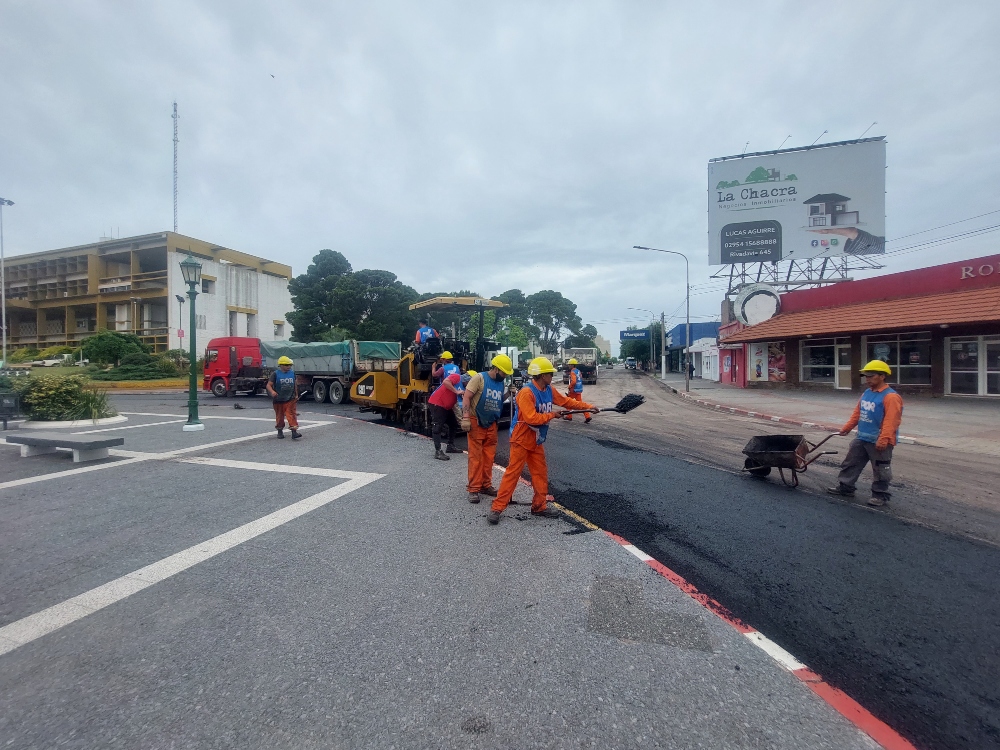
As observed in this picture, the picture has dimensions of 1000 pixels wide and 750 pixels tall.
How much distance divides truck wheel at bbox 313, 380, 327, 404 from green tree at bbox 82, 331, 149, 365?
21873 millimetres

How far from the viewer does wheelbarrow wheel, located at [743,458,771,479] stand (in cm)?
721

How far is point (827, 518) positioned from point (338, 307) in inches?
1433

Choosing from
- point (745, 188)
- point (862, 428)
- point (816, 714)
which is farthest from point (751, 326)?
point (816, 714)

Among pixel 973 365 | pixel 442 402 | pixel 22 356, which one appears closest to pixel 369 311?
pixel 22 356

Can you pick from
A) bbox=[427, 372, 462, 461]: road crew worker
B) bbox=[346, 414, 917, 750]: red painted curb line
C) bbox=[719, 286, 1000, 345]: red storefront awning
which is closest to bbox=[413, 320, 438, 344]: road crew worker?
bbox=[427, 372, 462, 461]: road crew worker

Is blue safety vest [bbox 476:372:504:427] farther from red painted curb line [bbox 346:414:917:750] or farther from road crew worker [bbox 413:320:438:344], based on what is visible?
road crew worker [bbox 413:320:438:344]

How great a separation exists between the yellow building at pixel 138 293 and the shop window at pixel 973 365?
1663 inches

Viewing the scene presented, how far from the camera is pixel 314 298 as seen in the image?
3950 cm

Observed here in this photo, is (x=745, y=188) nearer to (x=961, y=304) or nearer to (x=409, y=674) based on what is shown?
(x=961, y=304)

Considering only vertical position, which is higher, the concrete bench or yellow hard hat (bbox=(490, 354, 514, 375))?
yellow hard hat (bbox=(490, 354, 514, 375))

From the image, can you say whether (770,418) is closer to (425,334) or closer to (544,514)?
(425,334)

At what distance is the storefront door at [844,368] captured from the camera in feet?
72.9

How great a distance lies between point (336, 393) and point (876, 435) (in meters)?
16.7

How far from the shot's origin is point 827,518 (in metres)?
5.62
